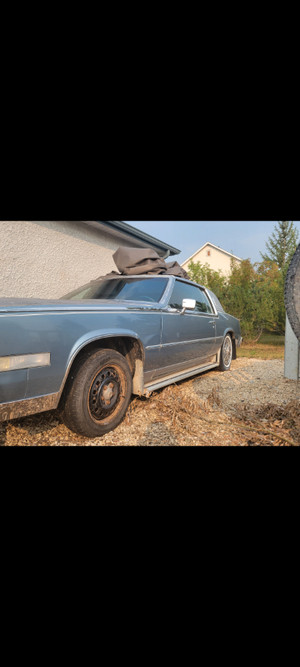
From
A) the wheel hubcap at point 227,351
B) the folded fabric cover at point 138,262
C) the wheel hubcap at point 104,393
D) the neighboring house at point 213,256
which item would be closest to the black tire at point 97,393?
the wheel hubcap at point 104,393

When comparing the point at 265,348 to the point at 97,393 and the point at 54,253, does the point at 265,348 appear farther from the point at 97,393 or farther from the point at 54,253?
the point at 97,393

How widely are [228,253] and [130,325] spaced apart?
2691cm

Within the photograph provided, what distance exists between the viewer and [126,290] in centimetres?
335

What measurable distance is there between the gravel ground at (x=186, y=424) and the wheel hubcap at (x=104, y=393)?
21cm

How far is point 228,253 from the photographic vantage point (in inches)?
1079

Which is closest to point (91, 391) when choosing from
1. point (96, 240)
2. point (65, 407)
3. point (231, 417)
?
point (65, 407)

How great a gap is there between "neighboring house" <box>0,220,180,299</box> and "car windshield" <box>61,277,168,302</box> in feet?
5.93

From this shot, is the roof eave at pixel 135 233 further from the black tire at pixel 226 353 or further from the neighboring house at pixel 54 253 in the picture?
the black tire at pixel 226 353

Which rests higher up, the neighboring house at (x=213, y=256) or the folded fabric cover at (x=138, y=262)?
the neighboring house at (x=213, y=256)

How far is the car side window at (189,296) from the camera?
3.58 m

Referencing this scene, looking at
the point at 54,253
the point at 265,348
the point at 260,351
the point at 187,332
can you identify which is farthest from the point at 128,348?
the point at 265,348

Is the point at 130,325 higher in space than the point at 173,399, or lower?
higher

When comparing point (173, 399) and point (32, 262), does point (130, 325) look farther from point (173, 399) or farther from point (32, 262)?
point (32, 262)

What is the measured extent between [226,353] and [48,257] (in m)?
3.66
